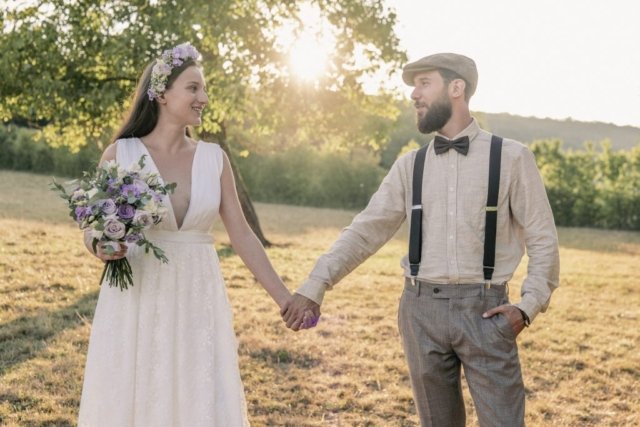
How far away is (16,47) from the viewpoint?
1375 cm

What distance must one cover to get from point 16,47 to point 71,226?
9.22 meters

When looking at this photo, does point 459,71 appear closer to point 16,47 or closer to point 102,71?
point 16,47

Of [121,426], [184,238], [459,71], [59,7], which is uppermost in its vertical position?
[59,7]

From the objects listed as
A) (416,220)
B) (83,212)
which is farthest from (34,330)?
(416,220)

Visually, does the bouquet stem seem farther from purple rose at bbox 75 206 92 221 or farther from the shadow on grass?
the shadow on grass

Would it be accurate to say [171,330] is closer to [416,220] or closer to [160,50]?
[416,220]

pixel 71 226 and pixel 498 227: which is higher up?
pixel 498 227

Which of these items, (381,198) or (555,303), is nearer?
(381,198)

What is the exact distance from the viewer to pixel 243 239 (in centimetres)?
427

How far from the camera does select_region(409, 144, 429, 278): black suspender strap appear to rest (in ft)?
13.0

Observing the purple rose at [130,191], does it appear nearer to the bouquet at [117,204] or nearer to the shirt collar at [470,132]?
the bouquet at [117,204]

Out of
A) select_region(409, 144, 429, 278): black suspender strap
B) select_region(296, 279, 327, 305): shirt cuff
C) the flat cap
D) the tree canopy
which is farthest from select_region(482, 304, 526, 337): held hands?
the tree canopy

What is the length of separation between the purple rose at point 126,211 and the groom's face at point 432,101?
4.91 feet

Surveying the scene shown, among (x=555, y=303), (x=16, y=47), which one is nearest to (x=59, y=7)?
(x=16, y=47)
